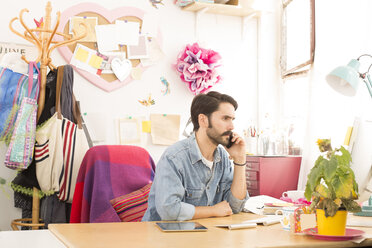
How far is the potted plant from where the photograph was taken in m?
1.27

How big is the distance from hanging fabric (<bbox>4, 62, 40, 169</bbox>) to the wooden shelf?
4.46 ft

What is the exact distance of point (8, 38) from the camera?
284 cm

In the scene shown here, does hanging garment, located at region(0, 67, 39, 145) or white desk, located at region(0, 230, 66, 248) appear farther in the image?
hanging garment, located at region(0, 67, 39, 145)

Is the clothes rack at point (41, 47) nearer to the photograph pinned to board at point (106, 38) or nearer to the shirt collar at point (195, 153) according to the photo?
the photograph pinned to board at point (106, 38)

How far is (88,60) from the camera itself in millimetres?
3031

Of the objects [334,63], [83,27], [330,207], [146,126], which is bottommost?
[330,207]

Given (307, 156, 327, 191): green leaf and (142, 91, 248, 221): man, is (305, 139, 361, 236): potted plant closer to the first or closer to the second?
(307, 156, 327, 191): green leaf

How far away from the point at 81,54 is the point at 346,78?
6.20ft

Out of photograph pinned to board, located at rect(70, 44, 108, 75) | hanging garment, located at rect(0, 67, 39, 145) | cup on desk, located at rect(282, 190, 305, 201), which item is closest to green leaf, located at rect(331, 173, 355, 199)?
cup on desk, located at rect(282, 190, 305, 201)

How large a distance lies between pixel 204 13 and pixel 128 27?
0.63 m

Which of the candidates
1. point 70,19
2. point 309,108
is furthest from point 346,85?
point 70,19

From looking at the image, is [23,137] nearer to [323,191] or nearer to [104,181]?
[104,181]

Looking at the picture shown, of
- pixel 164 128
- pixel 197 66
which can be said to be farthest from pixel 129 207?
pixel 197 66

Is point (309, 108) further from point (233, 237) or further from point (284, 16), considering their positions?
point (233, 237)
